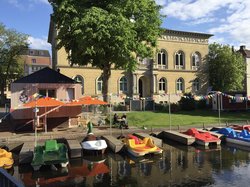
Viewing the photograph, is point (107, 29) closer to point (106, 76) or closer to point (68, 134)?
point (106, 76)

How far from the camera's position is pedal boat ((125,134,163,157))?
59.0 feet

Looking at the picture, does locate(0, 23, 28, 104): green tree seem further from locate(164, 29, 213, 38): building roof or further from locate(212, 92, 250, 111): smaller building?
locate(212, 92, 250, 111): smaller building

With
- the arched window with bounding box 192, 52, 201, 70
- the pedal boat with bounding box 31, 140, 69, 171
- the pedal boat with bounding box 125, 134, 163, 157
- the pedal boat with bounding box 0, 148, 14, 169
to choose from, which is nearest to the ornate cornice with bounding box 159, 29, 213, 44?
the arched window with bounding box 192, 52, 201, 70

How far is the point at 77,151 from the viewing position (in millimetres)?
17969

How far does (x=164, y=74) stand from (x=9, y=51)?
31778 millimetres

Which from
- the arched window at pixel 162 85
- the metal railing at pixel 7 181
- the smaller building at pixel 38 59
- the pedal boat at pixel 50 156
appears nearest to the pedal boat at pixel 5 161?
the pedal boat at pixel 50 156

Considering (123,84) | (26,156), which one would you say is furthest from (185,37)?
(26,156)

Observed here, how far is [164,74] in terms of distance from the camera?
50781mm

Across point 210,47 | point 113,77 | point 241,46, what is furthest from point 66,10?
point 241,46

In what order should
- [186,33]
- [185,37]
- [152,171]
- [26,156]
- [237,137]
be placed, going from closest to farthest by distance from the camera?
[152,171] < [26,156] < [237,137] < [186,33] < [185,37]

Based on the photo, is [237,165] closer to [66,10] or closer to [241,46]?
[66,10]

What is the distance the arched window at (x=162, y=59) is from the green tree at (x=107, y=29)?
73.4 feet

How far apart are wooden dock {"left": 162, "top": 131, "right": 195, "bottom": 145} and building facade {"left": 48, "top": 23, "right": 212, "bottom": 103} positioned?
2109 centimetres

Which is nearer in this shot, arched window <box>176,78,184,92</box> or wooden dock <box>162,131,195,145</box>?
wooden dock <box>162,131,195,145</box>
